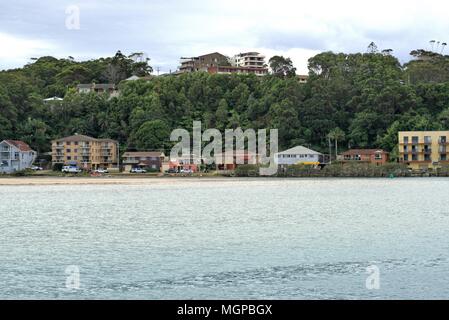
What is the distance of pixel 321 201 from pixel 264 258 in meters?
23.8

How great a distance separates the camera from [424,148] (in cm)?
7194

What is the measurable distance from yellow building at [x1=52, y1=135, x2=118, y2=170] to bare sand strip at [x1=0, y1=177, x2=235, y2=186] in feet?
16.9

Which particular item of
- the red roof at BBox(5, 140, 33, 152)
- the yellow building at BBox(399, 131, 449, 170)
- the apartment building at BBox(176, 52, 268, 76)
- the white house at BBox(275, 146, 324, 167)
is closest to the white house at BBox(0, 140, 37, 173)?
the red roof at BBox(5, 140, 33, 152)

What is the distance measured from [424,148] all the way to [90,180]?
3550 centimetres

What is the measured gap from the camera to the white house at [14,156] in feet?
248

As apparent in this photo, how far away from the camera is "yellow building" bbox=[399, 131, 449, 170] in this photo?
71312mm

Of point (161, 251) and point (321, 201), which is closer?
point (161, 251)

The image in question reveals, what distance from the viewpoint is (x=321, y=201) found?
43.1 meters

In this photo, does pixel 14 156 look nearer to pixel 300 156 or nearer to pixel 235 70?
pixel 300 156

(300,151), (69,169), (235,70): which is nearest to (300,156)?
(300,151)

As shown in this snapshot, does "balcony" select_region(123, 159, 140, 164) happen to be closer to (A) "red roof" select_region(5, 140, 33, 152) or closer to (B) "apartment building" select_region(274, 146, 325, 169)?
(A) "red roof" select_region(5, 140, 33, 152)
